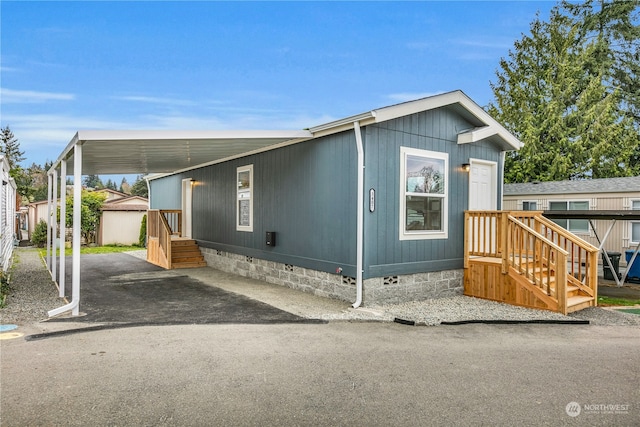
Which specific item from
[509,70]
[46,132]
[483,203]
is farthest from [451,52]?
[46,132]

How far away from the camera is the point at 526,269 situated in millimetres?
6523

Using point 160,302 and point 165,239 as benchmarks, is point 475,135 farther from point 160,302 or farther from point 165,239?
point 165,239

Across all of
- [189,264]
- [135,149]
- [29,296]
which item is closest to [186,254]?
[189,264]

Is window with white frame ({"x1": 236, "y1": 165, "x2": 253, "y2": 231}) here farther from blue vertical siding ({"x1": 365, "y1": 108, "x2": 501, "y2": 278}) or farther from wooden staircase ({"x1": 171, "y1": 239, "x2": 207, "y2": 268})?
blue vertical siding ({"x1": 365, "y1": 108, "x2": 501, "y2": 278})

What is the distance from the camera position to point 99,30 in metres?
17.1

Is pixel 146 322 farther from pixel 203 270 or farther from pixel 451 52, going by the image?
pixel 451 52

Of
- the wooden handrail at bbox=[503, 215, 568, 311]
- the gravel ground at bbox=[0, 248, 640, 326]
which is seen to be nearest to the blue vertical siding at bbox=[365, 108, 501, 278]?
the gravel ground at bbox=[0, 248, 640, 326]

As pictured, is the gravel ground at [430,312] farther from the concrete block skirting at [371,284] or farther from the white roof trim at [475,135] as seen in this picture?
the white roof trim at [475,135]

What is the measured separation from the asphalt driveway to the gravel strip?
0.30m

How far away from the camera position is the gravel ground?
5504 millimetres

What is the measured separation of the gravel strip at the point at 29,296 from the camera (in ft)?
17.5

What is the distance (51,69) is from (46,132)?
36.0 feet

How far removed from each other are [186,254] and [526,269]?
8610mm

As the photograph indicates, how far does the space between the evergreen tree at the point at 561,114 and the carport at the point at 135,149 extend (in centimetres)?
1586
